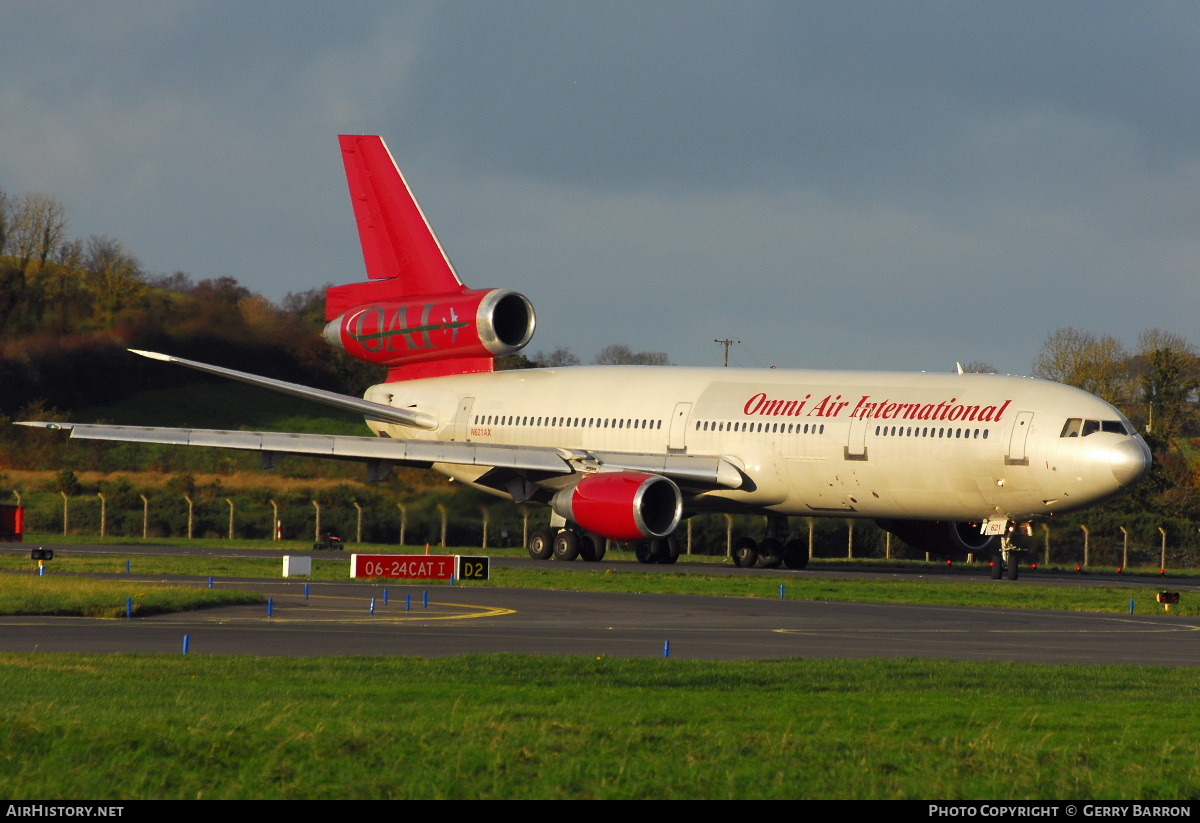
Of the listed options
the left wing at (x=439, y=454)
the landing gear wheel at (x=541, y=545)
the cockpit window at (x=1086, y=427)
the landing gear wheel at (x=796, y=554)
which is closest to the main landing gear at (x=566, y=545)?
the landing gear wheel at (x=541, y=545)

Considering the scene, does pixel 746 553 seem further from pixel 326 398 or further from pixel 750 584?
pixel 326 398

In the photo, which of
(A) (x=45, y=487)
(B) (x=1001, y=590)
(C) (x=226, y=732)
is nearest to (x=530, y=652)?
(C) (x=226, y=732)

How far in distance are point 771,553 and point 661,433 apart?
4.15 meters

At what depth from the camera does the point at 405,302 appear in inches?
1815

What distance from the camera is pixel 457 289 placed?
4612 centimetres

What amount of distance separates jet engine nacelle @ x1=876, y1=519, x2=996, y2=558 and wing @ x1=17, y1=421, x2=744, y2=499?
17.0 ft

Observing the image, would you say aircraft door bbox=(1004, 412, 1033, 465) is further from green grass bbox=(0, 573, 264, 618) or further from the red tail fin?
green grass bbox=(0, 573, 264, 618)

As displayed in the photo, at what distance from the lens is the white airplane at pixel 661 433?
3488 centimetres

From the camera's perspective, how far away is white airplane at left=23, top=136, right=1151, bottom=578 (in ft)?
114

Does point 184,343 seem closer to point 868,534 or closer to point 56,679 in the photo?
point 868,534

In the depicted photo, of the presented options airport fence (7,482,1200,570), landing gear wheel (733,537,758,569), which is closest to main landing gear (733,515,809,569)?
landing gear wheel (733,537,758,569)

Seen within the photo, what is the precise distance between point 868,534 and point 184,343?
2229 centimetres

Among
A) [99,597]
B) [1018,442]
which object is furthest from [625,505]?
[99,597]

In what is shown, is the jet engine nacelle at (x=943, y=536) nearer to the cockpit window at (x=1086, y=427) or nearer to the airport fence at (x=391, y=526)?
the airport fence at (x=391, y=526)
